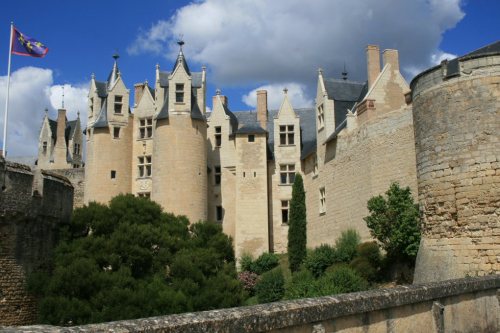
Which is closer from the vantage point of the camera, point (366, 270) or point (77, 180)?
point (366, 270)

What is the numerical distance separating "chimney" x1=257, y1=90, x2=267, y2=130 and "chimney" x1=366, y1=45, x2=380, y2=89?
30.1 ft

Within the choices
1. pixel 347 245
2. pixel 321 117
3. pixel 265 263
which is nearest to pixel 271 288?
pixel 347 245

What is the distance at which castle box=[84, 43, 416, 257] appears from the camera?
3131cm

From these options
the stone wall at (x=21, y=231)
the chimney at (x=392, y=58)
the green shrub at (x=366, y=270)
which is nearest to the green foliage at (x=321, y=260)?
the green shrub at (x=366, y=270)

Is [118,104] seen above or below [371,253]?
above

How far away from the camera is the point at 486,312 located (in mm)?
8078

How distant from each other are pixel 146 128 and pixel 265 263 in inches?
488

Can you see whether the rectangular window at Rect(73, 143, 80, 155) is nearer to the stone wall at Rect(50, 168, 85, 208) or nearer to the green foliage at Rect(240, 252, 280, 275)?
the stone wall at Rect(50, 168, 85, 208)

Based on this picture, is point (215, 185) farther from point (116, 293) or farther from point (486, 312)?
point (486, 312)

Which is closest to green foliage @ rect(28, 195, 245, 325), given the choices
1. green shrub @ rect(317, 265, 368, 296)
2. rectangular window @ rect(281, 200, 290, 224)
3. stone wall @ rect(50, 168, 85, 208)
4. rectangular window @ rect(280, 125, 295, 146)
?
green shrub @ rect(317, 265, 368, 296)

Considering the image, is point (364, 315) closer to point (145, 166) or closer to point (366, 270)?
point (366, 270)

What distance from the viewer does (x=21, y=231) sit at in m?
18.2

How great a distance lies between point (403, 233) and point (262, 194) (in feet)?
55.0

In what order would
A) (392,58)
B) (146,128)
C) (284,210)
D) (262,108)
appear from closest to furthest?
(392,58), (284,210), (146,128), (262,108)
